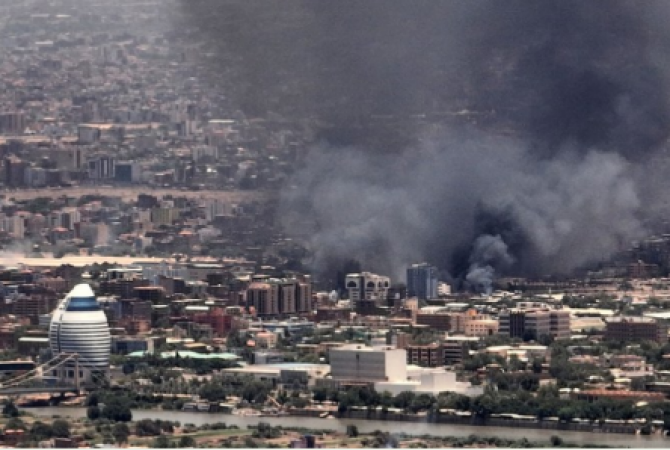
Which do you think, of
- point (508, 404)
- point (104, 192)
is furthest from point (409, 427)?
point (104, 192)

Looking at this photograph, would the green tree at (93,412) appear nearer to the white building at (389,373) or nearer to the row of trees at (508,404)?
the row of trees at (508,404)

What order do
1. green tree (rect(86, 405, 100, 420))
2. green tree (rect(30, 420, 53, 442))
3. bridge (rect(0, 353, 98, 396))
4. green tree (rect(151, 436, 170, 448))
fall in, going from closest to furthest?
1. green tree (rect(151, 436, 170, 448))
2. green tree (rect(30, 420, 53, 442))
3. green tree (rect(86, 405, 100, 420))
4. bridge (rect(0, 353, 98, 396))

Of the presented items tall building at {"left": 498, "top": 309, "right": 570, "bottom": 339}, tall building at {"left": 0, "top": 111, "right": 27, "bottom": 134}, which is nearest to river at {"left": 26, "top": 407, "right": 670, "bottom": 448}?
tall building at {"left": 498, "top": 309, "right": 570, "bottom": 339}

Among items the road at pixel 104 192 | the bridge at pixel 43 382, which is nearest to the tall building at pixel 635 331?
the bridge at pixel 43 382

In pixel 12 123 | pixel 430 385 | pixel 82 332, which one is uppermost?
pixel 12 123

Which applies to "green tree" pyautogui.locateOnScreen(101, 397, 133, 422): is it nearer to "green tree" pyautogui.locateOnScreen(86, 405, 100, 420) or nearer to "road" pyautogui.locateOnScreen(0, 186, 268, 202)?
"green tree" pyautogui.locateOnScreen(86, 405, 100, 420)

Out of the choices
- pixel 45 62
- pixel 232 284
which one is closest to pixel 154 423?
pixel 232 284

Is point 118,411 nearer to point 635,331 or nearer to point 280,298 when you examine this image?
point 635,331

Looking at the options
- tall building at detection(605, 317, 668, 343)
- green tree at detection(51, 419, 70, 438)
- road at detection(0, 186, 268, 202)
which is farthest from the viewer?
road at detection(0, 186, 268, 202)
